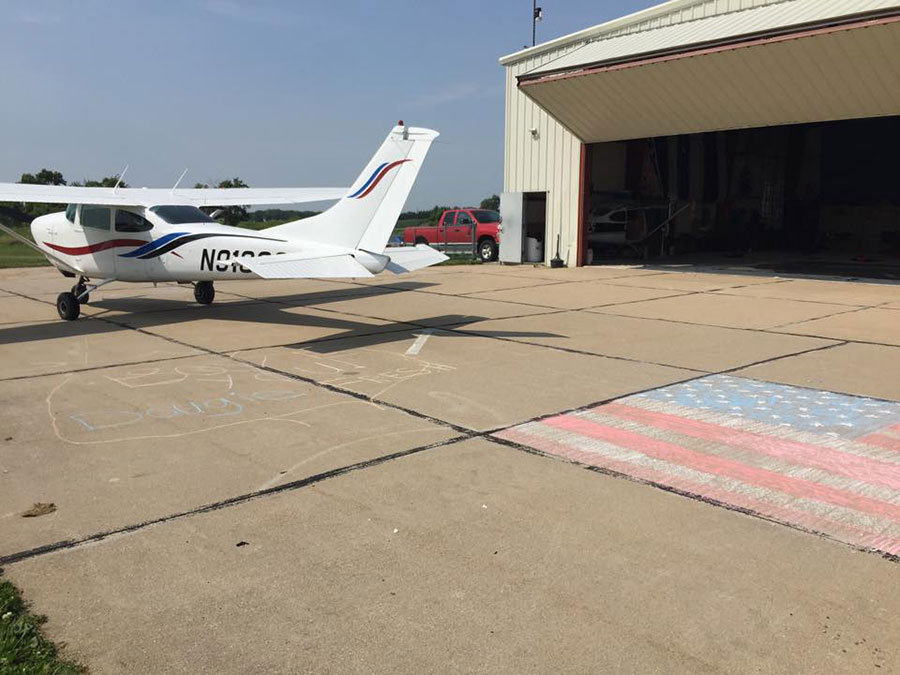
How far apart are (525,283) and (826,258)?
17.4m

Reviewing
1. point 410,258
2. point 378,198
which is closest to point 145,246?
point 378,198

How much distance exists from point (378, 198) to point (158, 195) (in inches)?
178

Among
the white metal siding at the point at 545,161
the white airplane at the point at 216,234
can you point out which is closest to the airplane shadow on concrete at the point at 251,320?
the white airplane at the point at 216,234

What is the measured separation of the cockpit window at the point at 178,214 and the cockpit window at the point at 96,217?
797 millimetres

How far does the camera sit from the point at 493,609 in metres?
3.45

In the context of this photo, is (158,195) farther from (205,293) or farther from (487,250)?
(487,250)

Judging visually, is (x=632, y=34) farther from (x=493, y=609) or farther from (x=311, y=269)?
(x=493, y=609)

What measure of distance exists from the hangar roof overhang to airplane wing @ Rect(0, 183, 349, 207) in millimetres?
9091

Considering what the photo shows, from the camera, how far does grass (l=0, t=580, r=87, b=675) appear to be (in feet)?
9.64

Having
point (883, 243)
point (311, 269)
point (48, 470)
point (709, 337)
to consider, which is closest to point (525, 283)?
point (709, 337)

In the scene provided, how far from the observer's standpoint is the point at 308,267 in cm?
980

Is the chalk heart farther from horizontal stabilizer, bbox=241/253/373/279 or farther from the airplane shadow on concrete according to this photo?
the airplane shadow on concrete

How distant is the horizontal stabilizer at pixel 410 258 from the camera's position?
36.0 feet

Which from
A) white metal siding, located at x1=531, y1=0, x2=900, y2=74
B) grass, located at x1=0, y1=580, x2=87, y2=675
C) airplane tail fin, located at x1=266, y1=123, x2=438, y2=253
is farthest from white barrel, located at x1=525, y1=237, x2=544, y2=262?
grass, located at x1=0, y1=580, x2=87, y2=675
